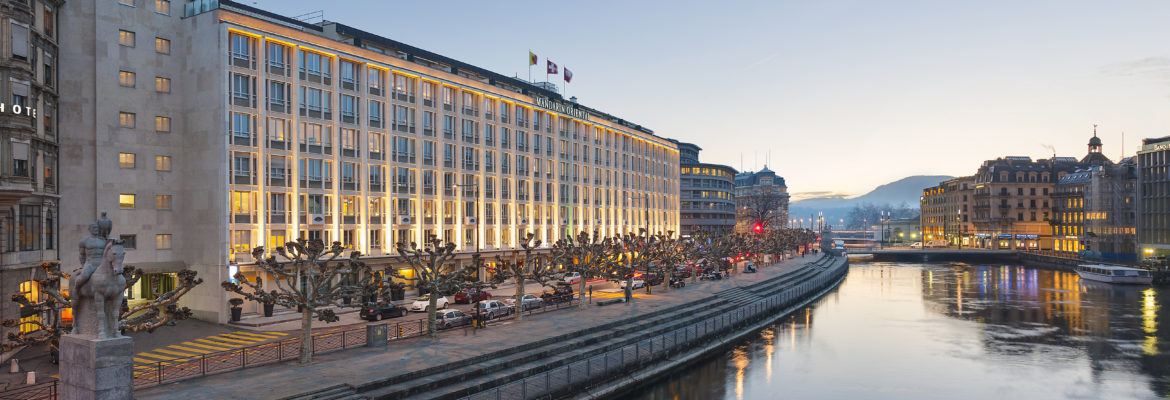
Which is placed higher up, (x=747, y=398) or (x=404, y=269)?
(x=404, y=269)

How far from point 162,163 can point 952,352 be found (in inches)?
2585

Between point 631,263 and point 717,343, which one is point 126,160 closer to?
point 631,263

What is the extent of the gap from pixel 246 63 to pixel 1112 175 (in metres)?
166

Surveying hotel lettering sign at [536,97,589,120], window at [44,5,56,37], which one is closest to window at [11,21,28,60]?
window at [44,5,56,37]

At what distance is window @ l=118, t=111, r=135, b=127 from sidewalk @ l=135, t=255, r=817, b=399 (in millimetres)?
30723

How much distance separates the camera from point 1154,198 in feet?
404

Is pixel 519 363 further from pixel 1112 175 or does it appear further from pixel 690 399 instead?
pixel 1112 175

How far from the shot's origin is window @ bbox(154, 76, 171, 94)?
55.4 metres

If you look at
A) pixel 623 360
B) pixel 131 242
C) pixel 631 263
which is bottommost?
pixel 623 360

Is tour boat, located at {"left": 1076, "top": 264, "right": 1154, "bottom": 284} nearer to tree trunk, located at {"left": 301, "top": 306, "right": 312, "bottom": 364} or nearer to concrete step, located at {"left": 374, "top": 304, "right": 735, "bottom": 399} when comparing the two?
concrete step, located at {"left": 374, "top": 304, "right": 735, "bottom": 399}

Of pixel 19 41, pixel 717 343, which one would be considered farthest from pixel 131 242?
pixel 717 343

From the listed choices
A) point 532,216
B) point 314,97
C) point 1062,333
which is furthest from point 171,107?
point 1062,333

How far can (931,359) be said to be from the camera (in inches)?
2052

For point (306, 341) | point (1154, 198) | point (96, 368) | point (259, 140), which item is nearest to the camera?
point (96, 368)
